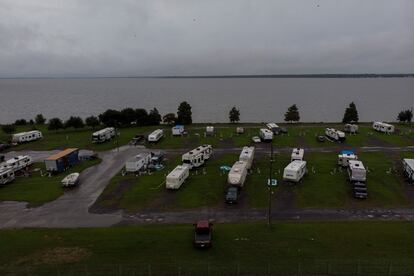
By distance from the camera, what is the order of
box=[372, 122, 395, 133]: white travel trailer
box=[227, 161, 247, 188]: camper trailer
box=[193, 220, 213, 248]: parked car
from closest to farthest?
box=[193, 220, 213, 248]: parked car, box=[227, 161, 247, 188]: camper trailer, box=[372, 122, 395, 133]: white travel trailer

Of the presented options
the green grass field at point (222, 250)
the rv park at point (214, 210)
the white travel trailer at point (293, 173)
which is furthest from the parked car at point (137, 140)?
the green grass field at point (222, 250)

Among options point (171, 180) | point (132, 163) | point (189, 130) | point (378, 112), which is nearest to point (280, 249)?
point (171, 180)

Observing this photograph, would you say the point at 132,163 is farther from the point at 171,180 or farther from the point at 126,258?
the point at 126,258

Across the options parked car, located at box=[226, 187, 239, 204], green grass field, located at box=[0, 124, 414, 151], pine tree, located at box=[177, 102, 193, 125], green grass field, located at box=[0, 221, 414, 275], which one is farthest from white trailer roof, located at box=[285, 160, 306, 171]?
pine tree, located at box=[177, 102, 193, 125]

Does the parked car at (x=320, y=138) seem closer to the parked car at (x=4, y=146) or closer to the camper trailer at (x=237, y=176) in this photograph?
the camper trailer at (x=237, y=176)

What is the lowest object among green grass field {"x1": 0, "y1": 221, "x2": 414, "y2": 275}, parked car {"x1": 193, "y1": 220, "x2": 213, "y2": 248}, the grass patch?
green grass field {"x1": 0, "y1": 221, "x2": 414, "y2": 275}

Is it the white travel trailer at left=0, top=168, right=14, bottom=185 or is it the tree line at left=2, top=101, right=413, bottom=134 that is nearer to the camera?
the white travel trailer at left=0, top=168, right=14, bottom=185

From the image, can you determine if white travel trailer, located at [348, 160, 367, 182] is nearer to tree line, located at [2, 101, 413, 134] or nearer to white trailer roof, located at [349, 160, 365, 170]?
white trailer roof, located at [349, 160, 365, 170]

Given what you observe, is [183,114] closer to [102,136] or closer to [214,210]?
[102,136]

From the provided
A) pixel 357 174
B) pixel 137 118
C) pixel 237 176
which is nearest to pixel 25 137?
pixel 137 118
